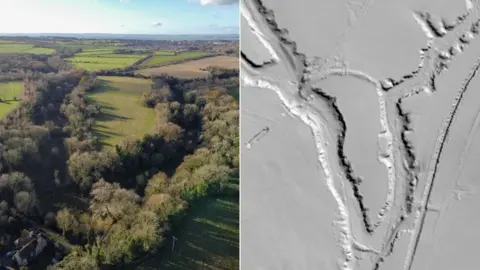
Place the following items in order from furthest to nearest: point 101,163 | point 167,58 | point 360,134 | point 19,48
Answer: point 167,58
point 101,163
point 19,48
point 360,134

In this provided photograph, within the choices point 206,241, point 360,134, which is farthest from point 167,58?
point 360,134

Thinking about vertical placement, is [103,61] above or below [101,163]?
above

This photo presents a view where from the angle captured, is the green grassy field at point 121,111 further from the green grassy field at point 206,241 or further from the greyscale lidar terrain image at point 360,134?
the greyscale lidar terrain image at point 360,134

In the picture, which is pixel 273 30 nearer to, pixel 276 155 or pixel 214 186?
pixel 276 155

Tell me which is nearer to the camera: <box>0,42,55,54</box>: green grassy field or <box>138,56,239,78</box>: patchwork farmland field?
<box>0,42,55,54</box>: green grassy field

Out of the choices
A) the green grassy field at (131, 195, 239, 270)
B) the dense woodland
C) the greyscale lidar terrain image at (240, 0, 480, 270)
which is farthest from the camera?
the green grassy field at (131, 195, 239, 270)

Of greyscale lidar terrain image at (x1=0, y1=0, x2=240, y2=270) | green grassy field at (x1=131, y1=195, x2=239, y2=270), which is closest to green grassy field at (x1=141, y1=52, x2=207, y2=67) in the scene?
greyscale lidar terrain image at (x1=0, y1=0, x2=240, y2=270)

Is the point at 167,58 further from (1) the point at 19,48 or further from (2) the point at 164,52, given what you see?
(1) the point at 19,48

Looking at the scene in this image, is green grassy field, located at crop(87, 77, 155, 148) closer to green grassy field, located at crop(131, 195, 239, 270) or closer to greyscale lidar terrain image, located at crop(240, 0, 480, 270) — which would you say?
green grassy field, located at crop(131, 195, 239, 270)
